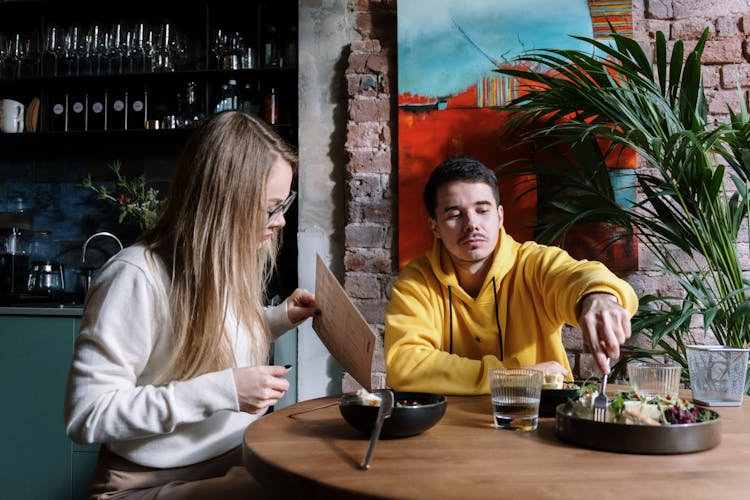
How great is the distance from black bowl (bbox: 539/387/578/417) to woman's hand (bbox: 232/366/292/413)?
0.44m

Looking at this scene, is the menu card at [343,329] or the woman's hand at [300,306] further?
the woman's hand at [300,306]

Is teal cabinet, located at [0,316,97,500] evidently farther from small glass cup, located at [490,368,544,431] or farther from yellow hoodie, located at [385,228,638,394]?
small glass cup, located at [490,368,544,431]

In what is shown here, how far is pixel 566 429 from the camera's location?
93 cm

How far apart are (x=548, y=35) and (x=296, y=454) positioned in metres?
2.19

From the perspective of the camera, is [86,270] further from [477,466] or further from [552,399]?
[477,466]

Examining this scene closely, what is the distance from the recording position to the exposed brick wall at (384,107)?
8.34 ft

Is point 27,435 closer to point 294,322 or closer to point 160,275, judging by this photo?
point 294,322

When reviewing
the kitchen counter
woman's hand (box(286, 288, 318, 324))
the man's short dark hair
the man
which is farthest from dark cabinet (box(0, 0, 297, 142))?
woman's hand (box(286, 288, 318, 324))

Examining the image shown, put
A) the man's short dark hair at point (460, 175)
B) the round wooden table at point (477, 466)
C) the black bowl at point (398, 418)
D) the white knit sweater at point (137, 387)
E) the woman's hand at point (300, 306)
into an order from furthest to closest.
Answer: the man's short dark hair at point (460, 175) < the woman's hand at point (300, 306) < the white knit sweater at point (137, 387) < the black bowl at point (398, 418) < the round wooden table at point (477, 466)

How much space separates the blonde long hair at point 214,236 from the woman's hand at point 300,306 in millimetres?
195

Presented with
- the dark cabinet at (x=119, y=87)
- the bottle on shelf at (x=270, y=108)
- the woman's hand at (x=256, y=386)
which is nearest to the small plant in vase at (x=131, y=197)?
the dark cabinet at (x=119, y=87)

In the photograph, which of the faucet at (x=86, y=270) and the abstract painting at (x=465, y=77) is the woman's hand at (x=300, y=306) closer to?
the abstract painting at (x=465, y=77)

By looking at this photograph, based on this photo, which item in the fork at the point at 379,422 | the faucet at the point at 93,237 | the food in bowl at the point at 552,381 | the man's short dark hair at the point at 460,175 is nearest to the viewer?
the fork at the point at 379,422

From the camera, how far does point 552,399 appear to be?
1127 millimetres
